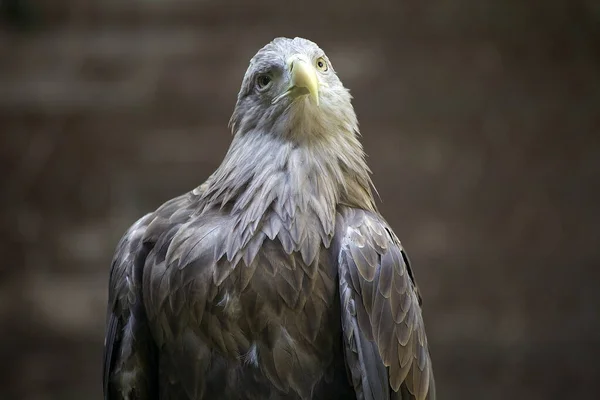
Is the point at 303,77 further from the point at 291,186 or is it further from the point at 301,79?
the point at 291,186

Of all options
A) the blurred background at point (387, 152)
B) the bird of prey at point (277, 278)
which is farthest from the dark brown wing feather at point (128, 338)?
the blurred background at point (387, 152)

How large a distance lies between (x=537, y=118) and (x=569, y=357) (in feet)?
3.81

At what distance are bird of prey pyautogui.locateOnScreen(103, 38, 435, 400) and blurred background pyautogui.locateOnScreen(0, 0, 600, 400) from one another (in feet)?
5.46

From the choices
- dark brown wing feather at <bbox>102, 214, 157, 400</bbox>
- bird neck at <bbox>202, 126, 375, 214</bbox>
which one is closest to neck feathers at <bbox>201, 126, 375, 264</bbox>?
bird neck at <bbox>202, 126, 375, 214</bbox>

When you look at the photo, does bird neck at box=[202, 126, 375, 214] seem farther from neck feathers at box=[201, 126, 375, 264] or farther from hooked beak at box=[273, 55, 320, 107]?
hooked beak at box=[273, 55, 320, 107]

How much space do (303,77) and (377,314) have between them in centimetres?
63

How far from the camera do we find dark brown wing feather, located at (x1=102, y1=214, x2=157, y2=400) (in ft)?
7.11

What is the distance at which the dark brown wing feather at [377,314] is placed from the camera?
78.5 inches

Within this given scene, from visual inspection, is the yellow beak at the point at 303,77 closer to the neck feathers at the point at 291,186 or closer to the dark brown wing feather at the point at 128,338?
the neck feathers at the point at 291,186

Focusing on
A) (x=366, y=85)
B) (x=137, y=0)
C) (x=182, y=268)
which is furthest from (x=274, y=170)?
(x=137, y=0)

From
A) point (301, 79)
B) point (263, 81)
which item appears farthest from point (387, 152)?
point (301, 79)

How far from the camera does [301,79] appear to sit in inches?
78.8

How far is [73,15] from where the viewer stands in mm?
3955

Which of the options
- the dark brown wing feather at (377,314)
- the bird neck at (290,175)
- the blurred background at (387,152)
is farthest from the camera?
the blurred background at (387,152)
